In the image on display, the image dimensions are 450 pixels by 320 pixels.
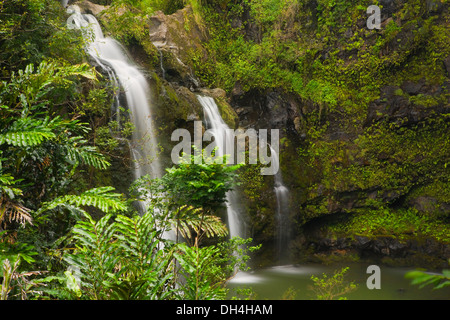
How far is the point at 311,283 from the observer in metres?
8.78

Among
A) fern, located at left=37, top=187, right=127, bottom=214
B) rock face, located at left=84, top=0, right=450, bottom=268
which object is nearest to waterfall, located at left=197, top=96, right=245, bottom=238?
rock face, located at left=84, top=0, right=450, bottom=268

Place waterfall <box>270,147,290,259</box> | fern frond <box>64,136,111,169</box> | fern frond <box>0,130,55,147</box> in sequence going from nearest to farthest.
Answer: fern frond <box>0,130,55,147</box>, fern frond <box>64,136,111,169</box>, waterfall <box>270,147,290,259</box>

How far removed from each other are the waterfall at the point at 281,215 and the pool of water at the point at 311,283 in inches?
28.1

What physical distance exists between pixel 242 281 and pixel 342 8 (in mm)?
12150

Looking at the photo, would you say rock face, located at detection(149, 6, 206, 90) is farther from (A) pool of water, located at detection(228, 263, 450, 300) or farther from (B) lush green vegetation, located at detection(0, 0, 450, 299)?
(A) pool of water, located at detection(228, 263, 450, 300)

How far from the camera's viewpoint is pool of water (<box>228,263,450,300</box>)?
7.74 m

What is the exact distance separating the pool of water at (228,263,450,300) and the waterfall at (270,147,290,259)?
71 cm

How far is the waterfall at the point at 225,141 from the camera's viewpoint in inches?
374

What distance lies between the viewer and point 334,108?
13109 millimetres

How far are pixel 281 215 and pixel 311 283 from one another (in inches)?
109

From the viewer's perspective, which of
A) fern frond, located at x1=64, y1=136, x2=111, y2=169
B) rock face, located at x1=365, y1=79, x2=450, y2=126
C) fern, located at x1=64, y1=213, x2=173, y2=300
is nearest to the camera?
fern, located at x1=64, y1=213, x2=173, y2=300

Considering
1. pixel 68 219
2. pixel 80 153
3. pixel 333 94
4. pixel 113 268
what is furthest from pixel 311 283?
pixel 333 94

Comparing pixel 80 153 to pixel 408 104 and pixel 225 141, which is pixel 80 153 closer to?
pixel 225 141

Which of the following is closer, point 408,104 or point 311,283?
point 311,283
